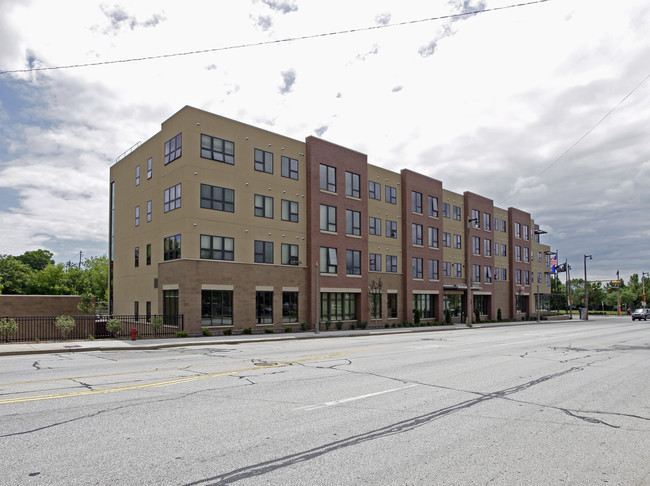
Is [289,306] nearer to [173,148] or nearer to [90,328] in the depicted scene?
[173,148]

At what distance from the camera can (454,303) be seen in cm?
5219

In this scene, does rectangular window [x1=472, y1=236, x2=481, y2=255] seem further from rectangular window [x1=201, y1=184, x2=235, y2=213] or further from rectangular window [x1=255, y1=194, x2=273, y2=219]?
rectangular window [x1=201, y1=184, x2=235, y2=213]

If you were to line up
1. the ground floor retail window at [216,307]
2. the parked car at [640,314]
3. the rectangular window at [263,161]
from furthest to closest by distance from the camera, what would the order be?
the parked car at [640,314] → the rectangular window at [263,161] → the ground floor retail window at [216,307]

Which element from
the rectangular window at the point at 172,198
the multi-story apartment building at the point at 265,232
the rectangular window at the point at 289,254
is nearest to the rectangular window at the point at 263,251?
the multi-story apartment building at the point at 265,232

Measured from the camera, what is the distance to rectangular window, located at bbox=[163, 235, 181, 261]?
29.4 meters

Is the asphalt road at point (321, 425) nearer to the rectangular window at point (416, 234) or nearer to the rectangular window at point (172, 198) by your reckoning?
the rectangular window at point (172, 198)

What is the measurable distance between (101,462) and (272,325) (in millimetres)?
26676

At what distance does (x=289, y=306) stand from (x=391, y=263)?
1356 centimetres

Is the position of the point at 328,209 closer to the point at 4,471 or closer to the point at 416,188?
the point at 416,188

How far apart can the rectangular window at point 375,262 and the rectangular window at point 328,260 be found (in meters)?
5.47

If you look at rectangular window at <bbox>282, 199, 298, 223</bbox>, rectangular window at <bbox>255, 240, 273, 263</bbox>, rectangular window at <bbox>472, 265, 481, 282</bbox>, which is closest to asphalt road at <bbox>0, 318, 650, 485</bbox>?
rectangular window at <bbox>255, 240, 273, 263</bbox>

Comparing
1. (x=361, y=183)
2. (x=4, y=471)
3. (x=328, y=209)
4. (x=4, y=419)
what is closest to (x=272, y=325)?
(x=328, y=209)

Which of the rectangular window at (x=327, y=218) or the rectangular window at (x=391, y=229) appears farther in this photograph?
the rectangular window at (x=391, y=229)

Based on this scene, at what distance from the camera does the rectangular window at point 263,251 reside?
3179 centimetres
